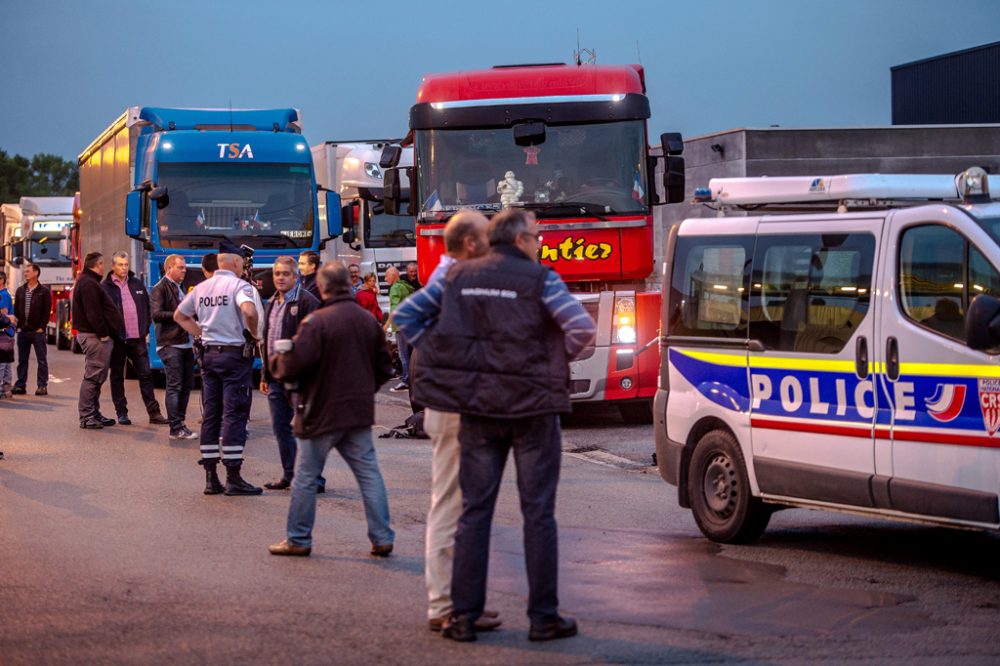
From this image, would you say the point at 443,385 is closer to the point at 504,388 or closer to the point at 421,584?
the point at 504,388

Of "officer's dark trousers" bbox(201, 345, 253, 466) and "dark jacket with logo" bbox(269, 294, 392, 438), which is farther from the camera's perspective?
"officer's dark trousers" bbox(201, 345, 253, 466)

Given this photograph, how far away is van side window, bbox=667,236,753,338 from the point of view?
9727mm

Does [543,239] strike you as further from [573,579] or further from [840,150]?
[840,150]

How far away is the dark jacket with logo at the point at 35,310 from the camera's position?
2338cm

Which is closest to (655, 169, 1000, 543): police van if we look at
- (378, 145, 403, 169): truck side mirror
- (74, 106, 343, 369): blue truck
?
(378, 145, 403, 169): truck side mirror

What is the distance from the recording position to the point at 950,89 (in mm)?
49719

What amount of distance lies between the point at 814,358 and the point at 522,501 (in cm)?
267

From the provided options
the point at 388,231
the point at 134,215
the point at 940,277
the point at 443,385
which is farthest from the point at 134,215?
the point at 443,385

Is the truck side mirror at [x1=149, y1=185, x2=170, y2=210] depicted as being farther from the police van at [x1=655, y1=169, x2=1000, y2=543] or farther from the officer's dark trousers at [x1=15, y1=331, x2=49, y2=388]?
the police van at [x1=655, y1=169, x2=1000, y2=543]

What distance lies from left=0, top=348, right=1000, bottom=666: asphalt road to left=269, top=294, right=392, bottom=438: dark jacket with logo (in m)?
0.83

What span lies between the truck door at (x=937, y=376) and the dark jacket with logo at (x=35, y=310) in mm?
16989

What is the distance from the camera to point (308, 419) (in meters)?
9.25

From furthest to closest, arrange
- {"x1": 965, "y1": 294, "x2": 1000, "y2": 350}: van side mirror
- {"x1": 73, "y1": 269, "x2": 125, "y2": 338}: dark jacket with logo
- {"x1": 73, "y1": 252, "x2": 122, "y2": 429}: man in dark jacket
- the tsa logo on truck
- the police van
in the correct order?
the tsa logo on truck → {"x1": 73, "y1": 269, "x2": 125, "y2": 338}: dark jacket with logo → {"x1": 73, "y1": 252, "x2": 122, "y2": 429}: man in dark jacket → the police van → {"x1": 965, "y1": 294, "x2": 1000, "y2": 350}: van side mirror

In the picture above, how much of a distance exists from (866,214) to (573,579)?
258 cm
